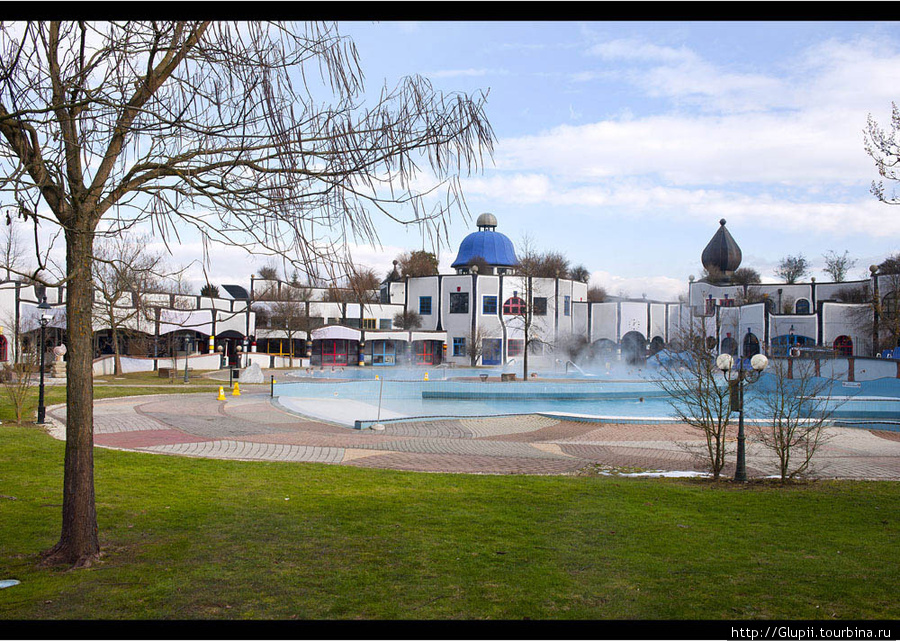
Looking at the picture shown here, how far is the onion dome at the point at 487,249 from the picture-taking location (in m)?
62.2

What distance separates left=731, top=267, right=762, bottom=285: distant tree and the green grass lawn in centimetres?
5404

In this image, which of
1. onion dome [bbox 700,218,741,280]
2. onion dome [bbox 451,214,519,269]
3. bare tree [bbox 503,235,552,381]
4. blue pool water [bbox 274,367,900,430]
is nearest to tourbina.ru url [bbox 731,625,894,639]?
blue pool water [bbox 274,367,900,430]

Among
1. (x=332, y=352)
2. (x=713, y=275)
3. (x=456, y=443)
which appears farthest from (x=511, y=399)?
(x=713, y=275)

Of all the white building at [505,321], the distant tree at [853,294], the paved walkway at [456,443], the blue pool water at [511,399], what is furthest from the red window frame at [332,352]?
the distant tree at [853,294]

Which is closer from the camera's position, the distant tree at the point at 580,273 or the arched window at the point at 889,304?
the arched window at the point at 889,304

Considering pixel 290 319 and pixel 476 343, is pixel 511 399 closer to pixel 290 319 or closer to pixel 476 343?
pixel 476 343

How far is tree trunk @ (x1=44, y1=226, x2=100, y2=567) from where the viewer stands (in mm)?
5113

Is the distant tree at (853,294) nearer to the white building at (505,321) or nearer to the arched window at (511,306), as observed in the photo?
the white building at (505,321)

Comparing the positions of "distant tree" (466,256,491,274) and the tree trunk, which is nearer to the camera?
the tree trunk

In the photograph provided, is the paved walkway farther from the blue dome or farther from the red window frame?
the blue dome

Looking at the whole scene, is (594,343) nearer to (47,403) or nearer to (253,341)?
(253,341)

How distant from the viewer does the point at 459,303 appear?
58.4m

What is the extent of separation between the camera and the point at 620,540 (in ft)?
21.8

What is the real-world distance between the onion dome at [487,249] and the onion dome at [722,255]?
58.6 feet
